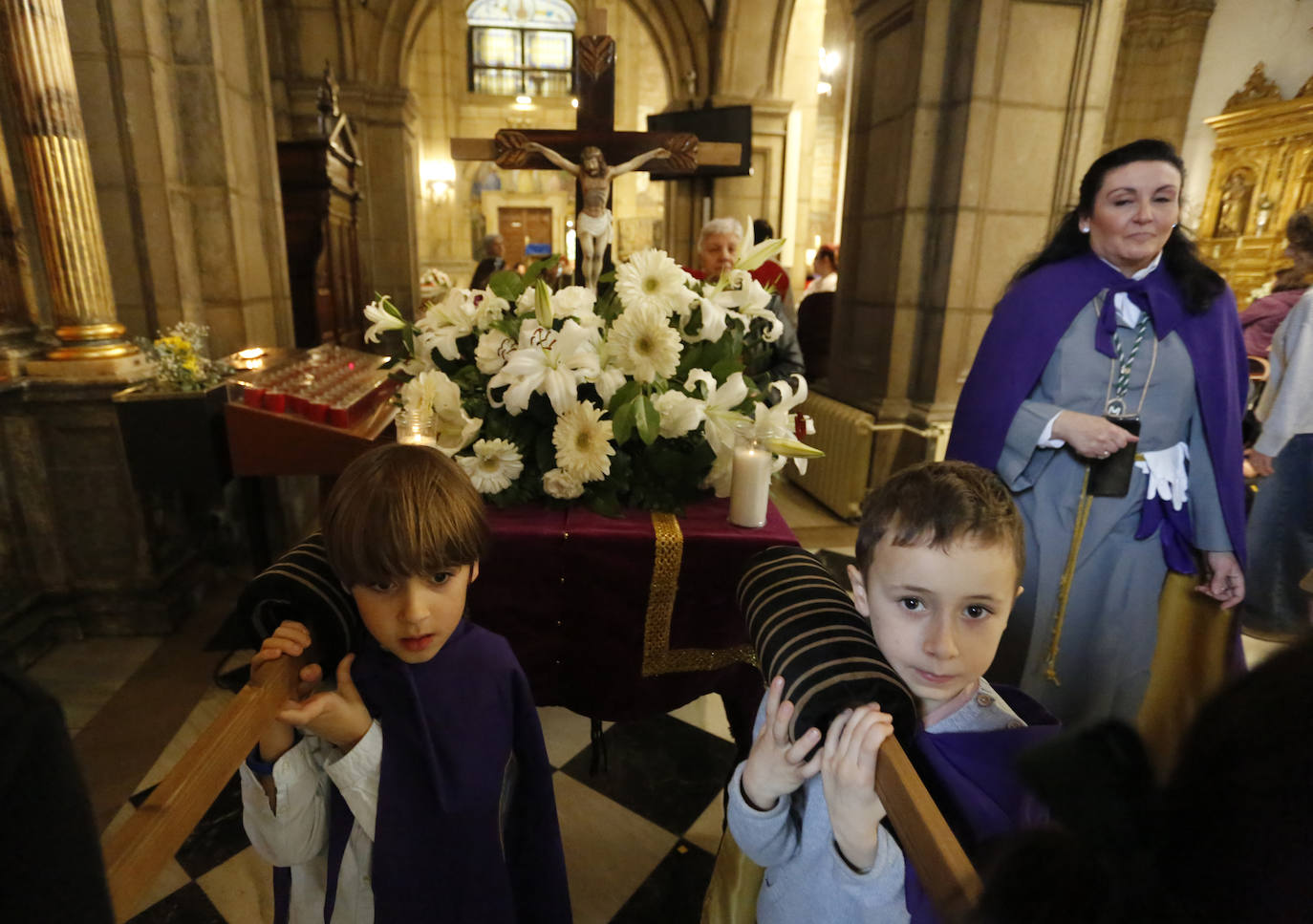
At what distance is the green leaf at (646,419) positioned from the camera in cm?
147

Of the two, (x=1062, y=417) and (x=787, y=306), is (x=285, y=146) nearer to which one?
(x=787, y=306)

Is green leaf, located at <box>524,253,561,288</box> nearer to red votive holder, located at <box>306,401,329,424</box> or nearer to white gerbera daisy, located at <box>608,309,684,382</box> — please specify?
white gerbera daisy, located at <box>608,309,684,382</box>

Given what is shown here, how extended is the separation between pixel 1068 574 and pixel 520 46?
20.5 meters

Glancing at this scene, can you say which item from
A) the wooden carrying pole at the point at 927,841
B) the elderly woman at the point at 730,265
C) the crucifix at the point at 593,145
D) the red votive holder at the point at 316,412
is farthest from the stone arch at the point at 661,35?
the wooden carrying pole at the point at 927,841

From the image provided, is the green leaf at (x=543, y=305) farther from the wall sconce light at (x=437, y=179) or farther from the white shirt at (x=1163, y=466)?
the wall sconce light at (x=437, y=179)

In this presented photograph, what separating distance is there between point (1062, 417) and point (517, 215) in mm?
18604

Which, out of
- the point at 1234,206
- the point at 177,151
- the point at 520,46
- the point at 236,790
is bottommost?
the point at 236,790

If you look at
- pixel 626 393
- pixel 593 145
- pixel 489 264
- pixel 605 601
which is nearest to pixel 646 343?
pixel 626 393

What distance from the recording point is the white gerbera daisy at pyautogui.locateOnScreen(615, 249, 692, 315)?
1.59 metres

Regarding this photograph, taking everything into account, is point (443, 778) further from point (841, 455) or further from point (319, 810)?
point (841, 455)

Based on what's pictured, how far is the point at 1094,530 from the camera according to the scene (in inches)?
73.5

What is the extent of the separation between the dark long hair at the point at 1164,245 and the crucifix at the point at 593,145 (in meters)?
2.00

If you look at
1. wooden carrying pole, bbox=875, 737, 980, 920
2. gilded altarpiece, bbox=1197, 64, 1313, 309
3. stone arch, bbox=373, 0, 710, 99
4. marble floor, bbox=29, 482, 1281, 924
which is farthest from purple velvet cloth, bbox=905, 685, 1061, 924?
gilded altarpiece, bbox=1197, 64, 1313, 309

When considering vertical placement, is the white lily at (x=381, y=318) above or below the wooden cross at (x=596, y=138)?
below
